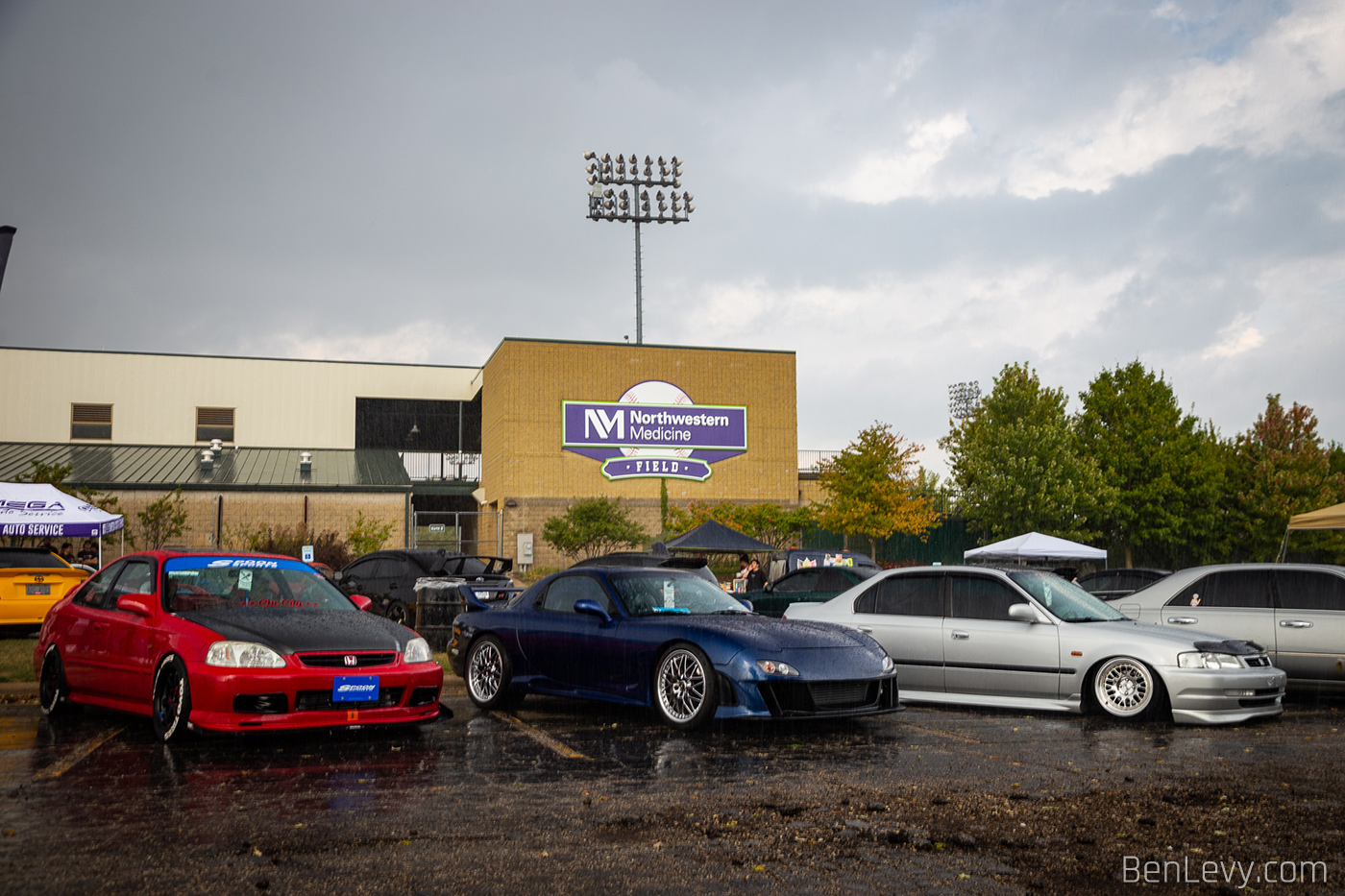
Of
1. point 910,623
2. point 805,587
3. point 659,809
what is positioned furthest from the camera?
point 805,587

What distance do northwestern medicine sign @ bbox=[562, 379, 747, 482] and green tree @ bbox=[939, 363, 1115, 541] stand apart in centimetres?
957

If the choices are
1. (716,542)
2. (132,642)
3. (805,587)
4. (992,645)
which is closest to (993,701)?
(992,645)

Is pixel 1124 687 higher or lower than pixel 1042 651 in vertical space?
lower

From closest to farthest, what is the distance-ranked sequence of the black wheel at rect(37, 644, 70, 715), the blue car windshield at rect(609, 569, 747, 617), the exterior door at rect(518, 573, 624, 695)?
1. the black wheel at rect(37, 644, 70, 715)
2. the exterior door at rect(518, 573, 624, 695)
3. the blue car windshield at rect(609, 569, 747, 617)

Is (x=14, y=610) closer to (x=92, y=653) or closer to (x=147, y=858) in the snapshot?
(x=92, y=653)

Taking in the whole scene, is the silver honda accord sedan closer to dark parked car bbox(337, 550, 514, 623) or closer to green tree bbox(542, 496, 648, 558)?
dark parked car bbox(337, 550, 514, 623)

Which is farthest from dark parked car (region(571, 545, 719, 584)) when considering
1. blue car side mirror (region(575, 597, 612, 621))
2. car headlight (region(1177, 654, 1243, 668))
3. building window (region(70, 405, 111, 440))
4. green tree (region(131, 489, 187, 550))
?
building window (region(70, 405, 111, 440))

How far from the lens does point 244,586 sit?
345 inches

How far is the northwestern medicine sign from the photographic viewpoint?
4394 cm

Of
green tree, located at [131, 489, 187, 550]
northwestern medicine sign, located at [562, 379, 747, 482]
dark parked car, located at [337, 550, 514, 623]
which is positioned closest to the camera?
dark parked car, located at [337, 550, 514, 623]

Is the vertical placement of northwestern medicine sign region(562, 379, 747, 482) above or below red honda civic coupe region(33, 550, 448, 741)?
above

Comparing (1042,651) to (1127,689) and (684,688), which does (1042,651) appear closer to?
(1127,689)

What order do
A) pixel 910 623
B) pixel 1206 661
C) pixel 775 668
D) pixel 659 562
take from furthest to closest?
1. pixel 659 562
2. pixel 910 623
3. pixel 1206 661
4. pixel 775 668

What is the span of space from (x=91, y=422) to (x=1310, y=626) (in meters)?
50.6
